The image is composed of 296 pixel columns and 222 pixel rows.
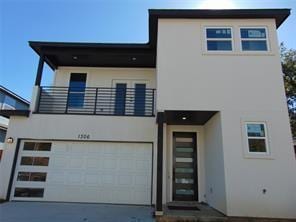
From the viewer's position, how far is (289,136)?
19.3ft

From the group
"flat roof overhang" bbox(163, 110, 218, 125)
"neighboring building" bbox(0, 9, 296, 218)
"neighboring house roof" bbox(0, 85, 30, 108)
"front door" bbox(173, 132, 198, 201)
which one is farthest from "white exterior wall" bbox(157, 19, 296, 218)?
"neighboring house roof" bbox(0, 85, 30, 108)

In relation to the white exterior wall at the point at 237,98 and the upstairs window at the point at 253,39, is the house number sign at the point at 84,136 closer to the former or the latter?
the white exterior wall at the point at 237,98

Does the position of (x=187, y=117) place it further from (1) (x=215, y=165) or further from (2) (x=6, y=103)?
(2) (x=6, y=103)

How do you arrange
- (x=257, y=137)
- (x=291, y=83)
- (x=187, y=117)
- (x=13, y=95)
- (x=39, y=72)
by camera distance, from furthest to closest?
1. (x=13, y=95)
2. (x=291, y=83)
3. (x=39, y=72)
4. (x=187, y=117)
5. (x=257, y=137)

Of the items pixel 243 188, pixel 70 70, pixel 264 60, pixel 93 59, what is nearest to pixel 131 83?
pixel 93 59

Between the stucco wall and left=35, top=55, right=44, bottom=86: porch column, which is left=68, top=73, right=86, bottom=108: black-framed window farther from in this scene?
the stucco wall

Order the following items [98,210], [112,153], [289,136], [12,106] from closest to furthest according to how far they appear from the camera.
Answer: [289,136] → [98,210] → [112,153] → [12,106]

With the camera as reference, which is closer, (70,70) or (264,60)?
(264,60)

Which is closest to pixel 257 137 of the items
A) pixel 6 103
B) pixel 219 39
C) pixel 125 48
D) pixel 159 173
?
pixel 159 173

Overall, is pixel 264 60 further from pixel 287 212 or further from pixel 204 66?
pixel 287 212

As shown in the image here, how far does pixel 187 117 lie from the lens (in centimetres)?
721

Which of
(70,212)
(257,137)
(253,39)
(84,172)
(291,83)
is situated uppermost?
(291,83)

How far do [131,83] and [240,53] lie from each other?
5.15m

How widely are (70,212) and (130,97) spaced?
4976 mm
